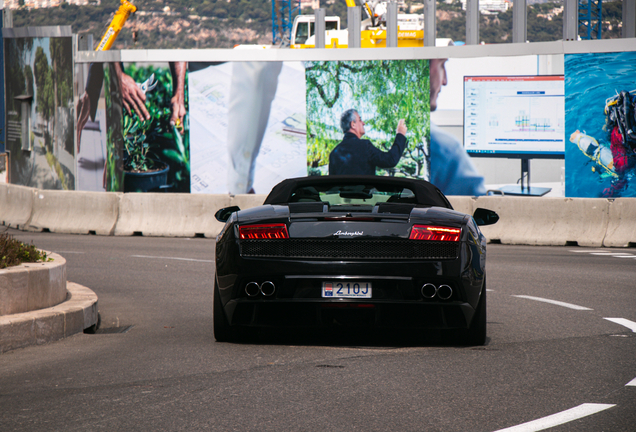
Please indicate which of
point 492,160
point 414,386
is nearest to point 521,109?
point 492,160

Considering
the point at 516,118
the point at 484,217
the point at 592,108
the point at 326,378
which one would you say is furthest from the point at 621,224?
the point at 326,378

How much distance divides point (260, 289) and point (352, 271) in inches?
25.0

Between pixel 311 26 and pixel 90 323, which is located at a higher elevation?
pixel 311 26

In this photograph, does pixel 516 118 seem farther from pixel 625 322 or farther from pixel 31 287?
pixel 31 287

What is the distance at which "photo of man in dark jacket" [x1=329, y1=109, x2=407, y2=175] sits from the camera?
79.4 feet

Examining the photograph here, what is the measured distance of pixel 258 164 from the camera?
24906 mm

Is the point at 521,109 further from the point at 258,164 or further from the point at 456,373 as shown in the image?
the point at 456,373

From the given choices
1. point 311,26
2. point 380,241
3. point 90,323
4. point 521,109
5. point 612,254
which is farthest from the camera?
point 311,26

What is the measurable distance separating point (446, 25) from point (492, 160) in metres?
120

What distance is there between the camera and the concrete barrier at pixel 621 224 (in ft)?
52.7

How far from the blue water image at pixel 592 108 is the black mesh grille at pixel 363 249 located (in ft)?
54.5

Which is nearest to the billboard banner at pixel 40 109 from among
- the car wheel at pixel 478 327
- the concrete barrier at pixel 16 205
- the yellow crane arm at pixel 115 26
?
the concrete barrier at pixel 16 205

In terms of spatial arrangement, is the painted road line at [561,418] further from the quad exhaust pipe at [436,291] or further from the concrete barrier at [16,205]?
the concrete barrier at [16,205]

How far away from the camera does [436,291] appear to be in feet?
19.0
